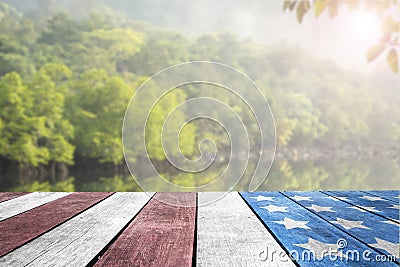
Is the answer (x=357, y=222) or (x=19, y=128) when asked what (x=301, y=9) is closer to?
(x=357, y=222)

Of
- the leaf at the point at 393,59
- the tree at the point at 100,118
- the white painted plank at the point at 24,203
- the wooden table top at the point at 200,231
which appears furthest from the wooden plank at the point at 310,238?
the tree at the point at 100,118

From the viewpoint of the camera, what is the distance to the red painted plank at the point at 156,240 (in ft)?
1.52

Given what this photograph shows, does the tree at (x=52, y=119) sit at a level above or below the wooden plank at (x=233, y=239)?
above

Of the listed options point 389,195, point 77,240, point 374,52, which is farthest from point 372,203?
point 77,240

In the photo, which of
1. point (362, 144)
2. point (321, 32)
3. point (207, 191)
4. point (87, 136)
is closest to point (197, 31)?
point (321, 32)

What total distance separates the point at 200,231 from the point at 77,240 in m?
0.19

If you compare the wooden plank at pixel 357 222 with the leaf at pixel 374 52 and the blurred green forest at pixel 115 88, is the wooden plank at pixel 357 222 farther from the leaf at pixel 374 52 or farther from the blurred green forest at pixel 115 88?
the blurred green forest at pixel 115 88

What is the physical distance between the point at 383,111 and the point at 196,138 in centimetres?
1140

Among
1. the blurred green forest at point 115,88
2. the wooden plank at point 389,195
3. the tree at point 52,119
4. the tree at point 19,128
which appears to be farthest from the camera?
the blurred green forest at point 115,88

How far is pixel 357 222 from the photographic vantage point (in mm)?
657

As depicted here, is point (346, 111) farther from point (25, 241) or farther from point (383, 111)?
point (25, 241)

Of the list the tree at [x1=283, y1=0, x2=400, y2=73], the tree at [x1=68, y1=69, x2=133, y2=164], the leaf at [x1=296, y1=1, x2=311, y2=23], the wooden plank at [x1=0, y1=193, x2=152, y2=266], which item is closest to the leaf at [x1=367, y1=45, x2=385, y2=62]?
the tree at [x1=283, y1=0, x2=400, y2=73]

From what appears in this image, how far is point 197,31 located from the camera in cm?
2158

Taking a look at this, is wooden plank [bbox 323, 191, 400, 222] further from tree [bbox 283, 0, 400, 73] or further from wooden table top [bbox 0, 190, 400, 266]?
tree [bbox 283, 0, 400, 73]
